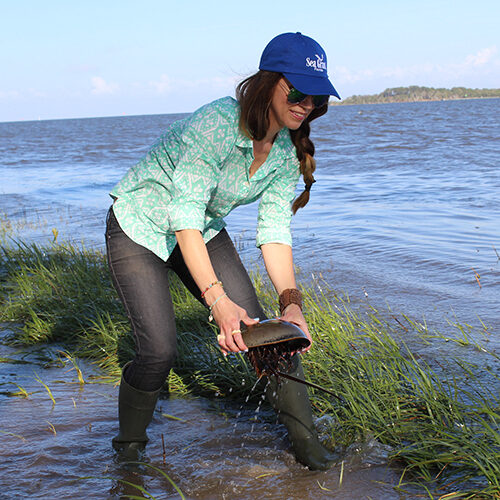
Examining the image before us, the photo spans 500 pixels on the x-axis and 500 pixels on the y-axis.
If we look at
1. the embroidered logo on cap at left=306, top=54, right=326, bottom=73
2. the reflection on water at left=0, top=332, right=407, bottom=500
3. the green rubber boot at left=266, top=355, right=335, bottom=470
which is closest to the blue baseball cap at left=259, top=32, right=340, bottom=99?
the embroidered logo on cap at left=306, top=54, right=326, bottom=73

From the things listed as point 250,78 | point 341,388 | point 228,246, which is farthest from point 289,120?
point 341,388

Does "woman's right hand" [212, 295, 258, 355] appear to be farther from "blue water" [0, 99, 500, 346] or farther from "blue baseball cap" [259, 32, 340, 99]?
"blue water" [0, 99, 500, 346]

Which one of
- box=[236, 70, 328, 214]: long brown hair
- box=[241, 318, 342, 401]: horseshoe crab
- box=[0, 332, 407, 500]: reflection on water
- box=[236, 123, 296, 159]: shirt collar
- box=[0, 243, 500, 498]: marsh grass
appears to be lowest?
box=[0, 332, 407, 500]: reflection on water

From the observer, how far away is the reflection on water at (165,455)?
2.90 m

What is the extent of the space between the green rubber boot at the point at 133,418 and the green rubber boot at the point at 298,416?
1.84ft

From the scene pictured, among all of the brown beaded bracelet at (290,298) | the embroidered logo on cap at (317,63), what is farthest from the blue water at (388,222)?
the embroidered logo on cap at (317,63)

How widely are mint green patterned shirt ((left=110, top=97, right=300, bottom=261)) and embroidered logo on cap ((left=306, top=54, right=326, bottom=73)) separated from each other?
14.0 inches

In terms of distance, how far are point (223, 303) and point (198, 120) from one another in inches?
29.9

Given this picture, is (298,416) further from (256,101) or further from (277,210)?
(256,101)

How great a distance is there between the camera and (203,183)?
248 cm

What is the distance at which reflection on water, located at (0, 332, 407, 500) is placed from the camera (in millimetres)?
2900

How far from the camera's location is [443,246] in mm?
7707

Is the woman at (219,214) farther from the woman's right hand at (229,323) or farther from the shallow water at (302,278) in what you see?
the shallow water at (302,278)

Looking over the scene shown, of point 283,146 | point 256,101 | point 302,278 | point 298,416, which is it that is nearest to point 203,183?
point 256,101
